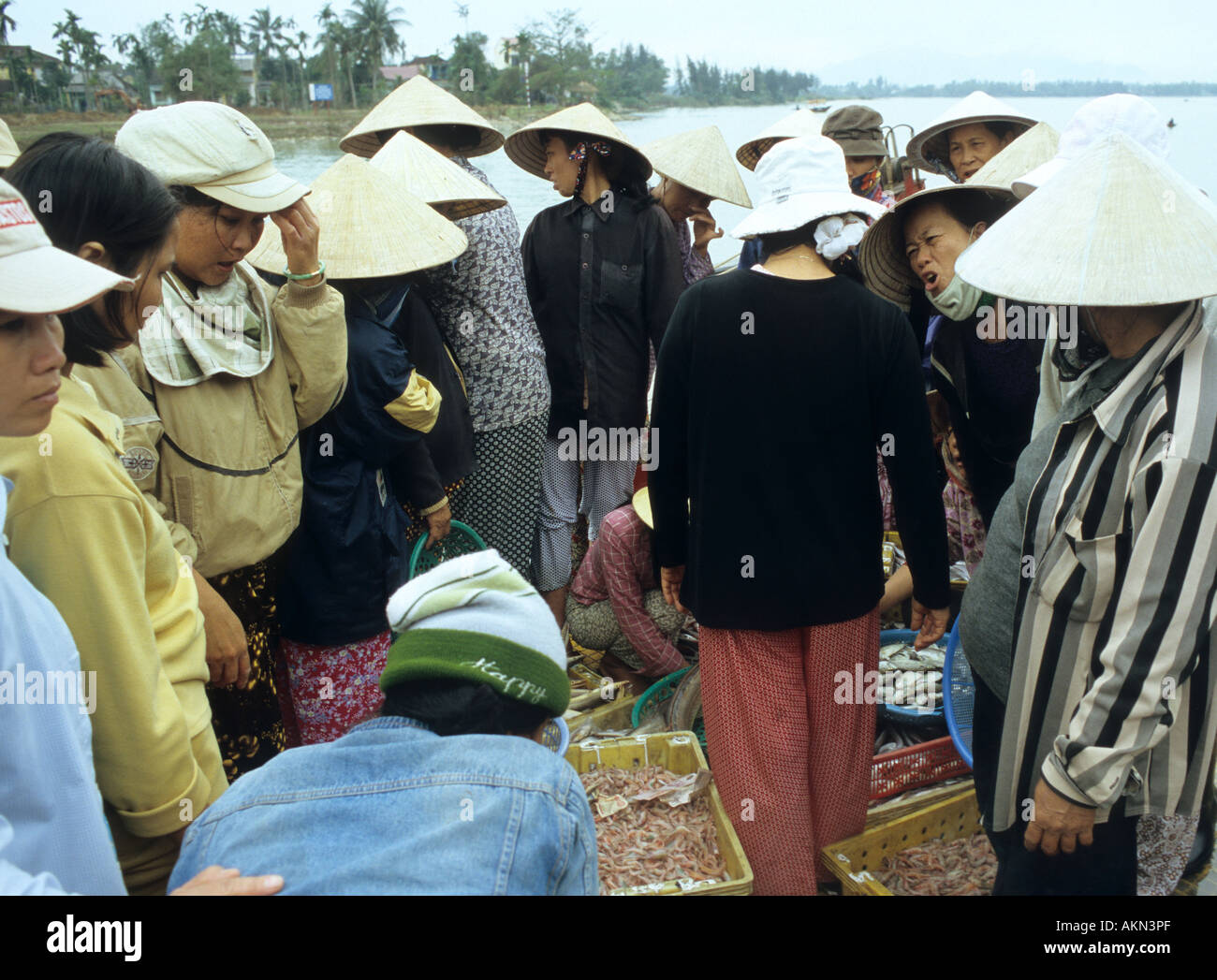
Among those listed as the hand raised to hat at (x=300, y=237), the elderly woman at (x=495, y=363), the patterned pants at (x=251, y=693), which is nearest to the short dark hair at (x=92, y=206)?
the hand raised to hat at (x=300, y=237)

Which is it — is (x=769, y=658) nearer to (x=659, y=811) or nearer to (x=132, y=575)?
(x=659, y=811)

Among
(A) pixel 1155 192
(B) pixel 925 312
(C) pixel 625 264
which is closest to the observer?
(A) pixel 1155 192

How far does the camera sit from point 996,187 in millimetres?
2539

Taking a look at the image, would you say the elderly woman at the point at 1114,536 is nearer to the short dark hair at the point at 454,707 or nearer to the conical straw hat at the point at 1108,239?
the conical straw hat at the point at 1108,239

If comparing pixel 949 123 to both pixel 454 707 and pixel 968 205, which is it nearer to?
pixel 968 205

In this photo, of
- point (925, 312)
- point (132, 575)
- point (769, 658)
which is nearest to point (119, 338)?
point (132, 575)

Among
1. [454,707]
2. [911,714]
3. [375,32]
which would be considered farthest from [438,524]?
[375,32]

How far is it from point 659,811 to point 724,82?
919 cm

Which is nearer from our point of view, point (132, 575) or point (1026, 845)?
point (132, 575)

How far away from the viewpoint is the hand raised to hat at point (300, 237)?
219cm

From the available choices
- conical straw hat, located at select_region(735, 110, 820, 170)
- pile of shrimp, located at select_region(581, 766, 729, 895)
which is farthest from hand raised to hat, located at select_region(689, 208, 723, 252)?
pile of shrimp, located at select_region(581, 766, 729, 895)

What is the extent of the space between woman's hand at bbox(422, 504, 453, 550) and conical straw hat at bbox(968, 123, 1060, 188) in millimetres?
2195

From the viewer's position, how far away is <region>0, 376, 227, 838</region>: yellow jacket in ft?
4.37

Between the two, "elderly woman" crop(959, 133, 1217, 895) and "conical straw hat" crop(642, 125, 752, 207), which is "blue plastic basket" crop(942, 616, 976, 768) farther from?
"conical straw hat" crop(642, 125, 752, 207)
